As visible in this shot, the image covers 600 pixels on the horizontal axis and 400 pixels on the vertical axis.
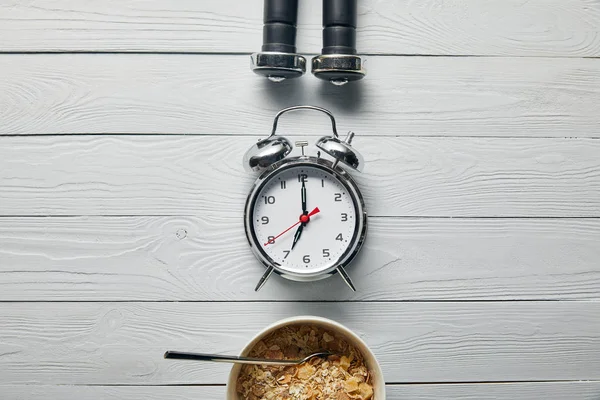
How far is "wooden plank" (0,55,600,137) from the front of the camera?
1235 mm

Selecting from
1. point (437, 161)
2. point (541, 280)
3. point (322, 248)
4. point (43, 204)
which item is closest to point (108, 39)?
point (43, 204)

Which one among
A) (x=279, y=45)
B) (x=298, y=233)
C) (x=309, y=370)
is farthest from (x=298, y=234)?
(x=279, y=45)

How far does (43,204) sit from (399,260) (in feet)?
2.36

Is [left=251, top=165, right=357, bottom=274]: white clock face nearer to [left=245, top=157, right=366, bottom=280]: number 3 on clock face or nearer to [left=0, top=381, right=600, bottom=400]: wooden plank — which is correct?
[left=245, top=157, right=366, bottom=280]: number 3 on clock face

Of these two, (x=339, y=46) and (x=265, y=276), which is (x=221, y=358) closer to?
(x=265, y=276)

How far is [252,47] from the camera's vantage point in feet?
4.06

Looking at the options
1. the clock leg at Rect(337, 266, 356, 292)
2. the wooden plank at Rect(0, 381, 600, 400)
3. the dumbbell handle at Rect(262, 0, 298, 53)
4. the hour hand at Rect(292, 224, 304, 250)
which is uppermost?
the dumbbell handle at Rect(262, 0, 298, 53)

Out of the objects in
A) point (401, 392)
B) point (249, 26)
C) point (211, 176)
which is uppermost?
point (249, 26)

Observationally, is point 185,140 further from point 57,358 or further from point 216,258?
point 57,358

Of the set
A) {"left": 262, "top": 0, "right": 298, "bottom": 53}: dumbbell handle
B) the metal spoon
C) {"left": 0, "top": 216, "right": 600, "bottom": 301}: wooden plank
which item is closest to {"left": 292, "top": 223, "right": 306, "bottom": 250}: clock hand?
{"left": 0, "top": 216, "right": 600, "bottom": 301}: wooden plank

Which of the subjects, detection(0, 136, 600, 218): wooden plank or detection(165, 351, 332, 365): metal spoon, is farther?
detection(0, 136, 600, 218): wooden plank

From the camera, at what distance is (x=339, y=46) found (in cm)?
116

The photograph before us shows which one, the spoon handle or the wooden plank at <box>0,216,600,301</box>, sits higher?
the wooden plank at <box>0,216,600,301</box>

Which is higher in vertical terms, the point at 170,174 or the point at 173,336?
the point at 170,174
